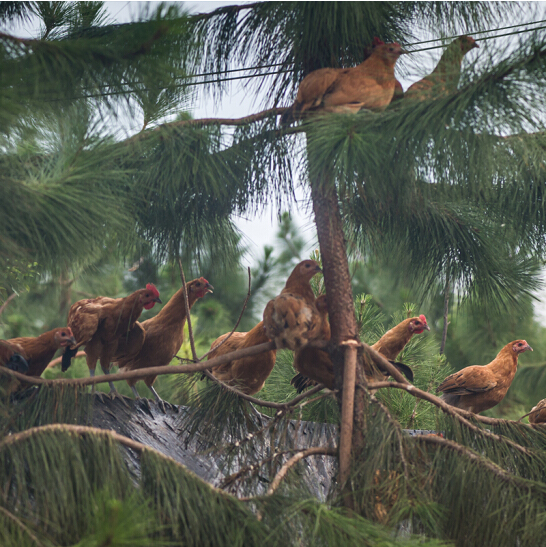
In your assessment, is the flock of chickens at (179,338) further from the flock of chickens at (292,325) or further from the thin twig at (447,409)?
the thin twig at (447,409)

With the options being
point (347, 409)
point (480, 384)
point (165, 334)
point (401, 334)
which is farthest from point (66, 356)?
point (480, 384)

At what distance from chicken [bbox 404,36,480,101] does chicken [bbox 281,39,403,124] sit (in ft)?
0.32

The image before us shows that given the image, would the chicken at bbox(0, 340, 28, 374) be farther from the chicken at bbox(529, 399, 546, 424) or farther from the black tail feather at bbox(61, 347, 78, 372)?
the chicken at bbox(529, 399, 546, 424)

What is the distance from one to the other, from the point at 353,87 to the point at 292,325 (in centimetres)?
53

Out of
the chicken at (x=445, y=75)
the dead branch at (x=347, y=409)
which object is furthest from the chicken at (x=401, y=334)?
the chicken at (x=445, y=75)

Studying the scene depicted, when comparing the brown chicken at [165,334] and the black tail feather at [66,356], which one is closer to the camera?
the black tail feather at [66,356]

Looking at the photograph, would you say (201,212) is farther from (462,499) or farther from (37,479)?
(462,499)

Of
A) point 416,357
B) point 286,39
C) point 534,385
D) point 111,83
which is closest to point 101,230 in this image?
point 111,83

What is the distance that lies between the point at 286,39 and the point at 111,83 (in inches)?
18.7

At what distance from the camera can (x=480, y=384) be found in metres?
2.15

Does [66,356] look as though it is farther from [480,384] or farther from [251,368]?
[480,384]

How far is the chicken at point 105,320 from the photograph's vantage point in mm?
1536

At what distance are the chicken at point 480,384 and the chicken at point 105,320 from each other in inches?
49.6

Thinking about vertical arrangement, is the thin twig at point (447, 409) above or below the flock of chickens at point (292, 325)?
below
